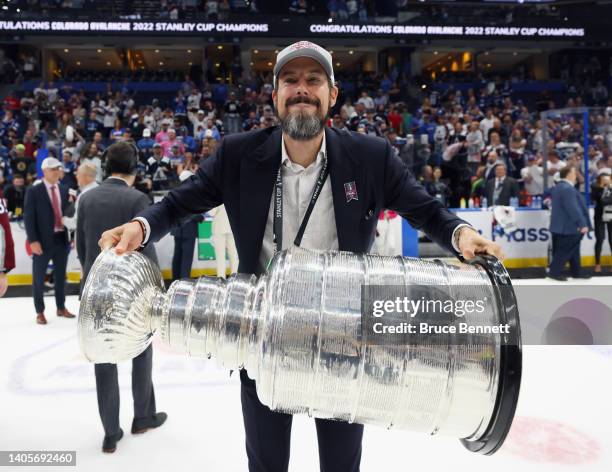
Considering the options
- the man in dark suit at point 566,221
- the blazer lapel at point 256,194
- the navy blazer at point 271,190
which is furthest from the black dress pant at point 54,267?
the man in dark suit at point 566,221

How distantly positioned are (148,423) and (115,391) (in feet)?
1.09

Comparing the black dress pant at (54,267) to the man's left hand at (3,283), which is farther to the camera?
the black dress pant at (54,267)

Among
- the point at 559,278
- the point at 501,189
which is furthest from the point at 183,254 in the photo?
the point at 501,189

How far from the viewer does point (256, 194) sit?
1.45 meters

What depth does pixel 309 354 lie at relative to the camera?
0.90m

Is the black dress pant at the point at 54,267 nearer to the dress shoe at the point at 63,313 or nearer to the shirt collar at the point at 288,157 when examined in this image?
the dress shoe at the point at 63,313

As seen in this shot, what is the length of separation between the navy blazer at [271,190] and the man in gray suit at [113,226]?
1236 millimetres

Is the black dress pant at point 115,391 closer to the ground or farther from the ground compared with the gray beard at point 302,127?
closer to the ground

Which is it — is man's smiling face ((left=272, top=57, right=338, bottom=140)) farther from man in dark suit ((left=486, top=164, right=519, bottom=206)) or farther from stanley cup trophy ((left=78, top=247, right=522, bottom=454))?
man in dark suit ((left=486, top=164, right=519, bottom=206))

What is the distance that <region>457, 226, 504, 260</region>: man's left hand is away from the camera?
1.13 meters

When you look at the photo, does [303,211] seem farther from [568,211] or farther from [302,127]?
[568,211]

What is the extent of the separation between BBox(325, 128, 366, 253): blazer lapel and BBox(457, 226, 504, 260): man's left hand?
11.7 inches

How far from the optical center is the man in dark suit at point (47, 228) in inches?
209

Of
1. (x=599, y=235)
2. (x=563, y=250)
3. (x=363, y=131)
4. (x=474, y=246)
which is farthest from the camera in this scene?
(x=363, y=131)
